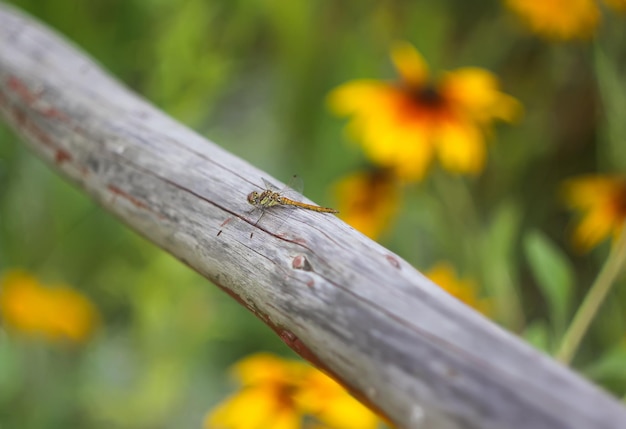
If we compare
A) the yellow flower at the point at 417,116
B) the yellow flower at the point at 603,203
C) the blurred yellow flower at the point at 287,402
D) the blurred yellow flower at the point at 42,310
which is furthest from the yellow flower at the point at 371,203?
the blurred yellow flower at the point at 42,310

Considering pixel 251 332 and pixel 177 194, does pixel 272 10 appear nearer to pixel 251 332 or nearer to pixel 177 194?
pixel 251 332

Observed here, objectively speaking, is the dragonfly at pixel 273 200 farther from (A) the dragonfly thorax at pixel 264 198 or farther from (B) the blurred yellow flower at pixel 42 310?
(B) the blurred yellow flower at pixel 42 310

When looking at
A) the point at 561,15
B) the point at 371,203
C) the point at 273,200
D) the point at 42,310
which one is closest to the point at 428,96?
the point at 371,203

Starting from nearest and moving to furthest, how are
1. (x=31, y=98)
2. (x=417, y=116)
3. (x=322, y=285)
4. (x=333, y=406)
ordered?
1. (x=322, y=285)
2. (x=333, y=406)
3. (x=31, y=98)
4. (x=417, y=116)

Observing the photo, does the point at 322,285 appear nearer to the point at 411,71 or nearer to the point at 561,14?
the point at 411,71

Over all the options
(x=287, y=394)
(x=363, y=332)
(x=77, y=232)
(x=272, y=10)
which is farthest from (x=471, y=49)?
(x=363, y=332)

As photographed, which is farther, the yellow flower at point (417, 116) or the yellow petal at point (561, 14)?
the yellow petal at point (561, 14)
